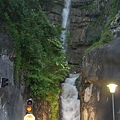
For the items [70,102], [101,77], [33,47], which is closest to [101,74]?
[101,77]

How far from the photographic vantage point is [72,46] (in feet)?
74.9

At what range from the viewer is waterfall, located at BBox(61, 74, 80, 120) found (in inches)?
602

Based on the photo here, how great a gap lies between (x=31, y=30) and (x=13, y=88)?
4.13 m

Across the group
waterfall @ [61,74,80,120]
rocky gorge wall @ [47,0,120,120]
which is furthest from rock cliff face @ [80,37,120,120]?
waterfall @ [61,74,80,120]

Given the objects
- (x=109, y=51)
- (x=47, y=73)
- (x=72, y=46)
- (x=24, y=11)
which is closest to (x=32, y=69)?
(x=47, y=73)

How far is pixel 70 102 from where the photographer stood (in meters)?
15.9

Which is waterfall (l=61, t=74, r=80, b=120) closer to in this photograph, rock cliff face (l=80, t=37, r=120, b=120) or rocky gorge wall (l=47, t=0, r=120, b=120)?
rocky gorge wall (l=47, t=0, r=120, b=120)

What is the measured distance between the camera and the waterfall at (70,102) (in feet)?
50.1

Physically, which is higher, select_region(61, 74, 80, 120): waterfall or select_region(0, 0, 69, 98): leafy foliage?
select_region(0, 0, 69, 98): leafy foliage

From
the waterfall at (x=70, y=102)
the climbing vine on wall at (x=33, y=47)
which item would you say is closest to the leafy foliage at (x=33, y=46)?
the climbing vine on wall at (x=33, y=47)

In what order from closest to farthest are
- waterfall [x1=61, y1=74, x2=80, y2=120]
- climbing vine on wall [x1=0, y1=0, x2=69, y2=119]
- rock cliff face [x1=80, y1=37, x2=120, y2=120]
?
rock cliff face [x1=80, y1=37, x2=120, y2=120]
climbing vine on wall [x1=0, y1=0, x2=69, y2=119]
waterfall [x1=61, y1=74, x2=80, y2=120]

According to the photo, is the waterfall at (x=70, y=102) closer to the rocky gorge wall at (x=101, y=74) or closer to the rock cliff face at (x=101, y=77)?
the rocky gorge wall at (x=101, y=74)

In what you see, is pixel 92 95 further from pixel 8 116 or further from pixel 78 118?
pixel 8 116

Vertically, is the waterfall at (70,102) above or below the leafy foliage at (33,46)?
below
